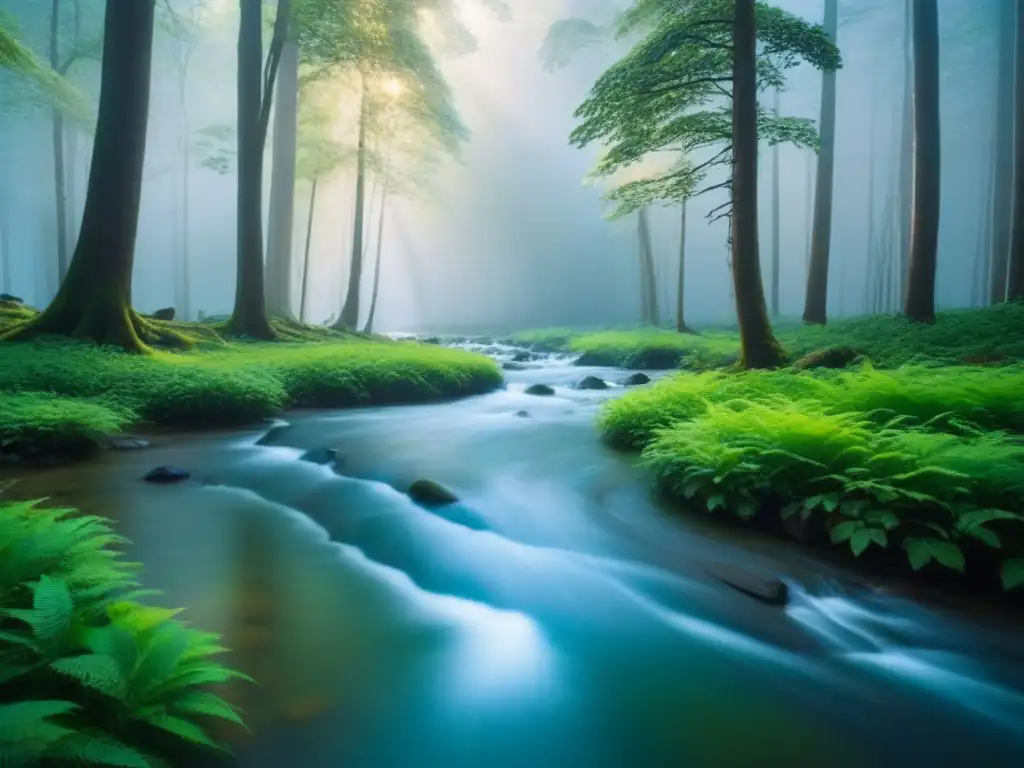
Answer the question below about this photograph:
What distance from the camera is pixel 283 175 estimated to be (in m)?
18.8

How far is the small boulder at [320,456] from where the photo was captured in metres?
6.62

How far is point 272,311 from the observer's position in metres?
19.1

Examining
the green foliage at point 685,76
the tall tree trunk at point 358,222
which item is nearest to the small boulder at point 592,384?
the green foliage at point 685,76

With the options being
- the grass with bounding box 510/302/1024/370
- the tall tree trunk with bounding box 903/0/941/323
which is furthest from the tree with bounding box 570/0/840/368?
the tall tree trunk with bounding box 903/0/941/323

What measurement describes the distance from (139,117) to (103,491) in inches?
321

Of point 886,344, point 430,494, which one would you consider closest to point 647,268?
point 886,344

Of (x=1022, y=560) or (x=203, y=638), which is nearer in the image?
(x=203, y=638)

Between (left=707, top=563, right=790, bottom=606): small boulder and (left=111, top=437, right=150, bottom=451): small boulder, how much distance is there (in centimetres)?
634

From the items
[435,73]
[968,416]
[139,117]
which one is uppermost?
[435,73]

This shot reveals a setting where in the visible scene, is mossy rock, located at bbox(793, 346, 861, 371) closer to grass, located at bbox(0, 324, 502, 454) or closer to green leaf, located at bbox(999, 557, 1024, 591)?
green leaf, located at bbox(999, 557, 1024, 591)

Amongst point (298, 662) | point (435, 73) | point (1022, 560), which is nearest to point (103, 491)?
point (298, 662)

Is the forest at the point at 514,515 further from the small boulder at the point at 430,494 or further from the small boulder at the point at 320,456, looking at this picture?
the small boulder at the point at 320,456

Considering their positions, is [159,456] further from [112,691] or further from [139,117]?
[139,117]

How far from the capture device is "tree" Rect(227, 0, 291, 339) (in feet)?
46.5
